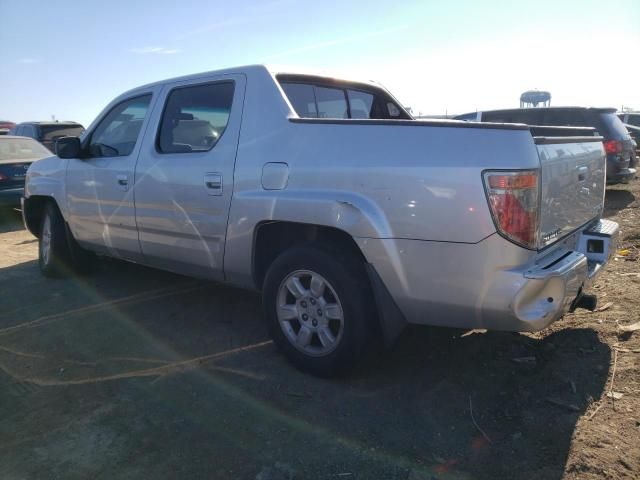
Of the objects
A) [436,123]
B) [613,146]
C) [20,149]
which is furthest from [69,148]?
[613,146]

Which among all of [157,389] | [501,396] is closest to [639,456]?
[501,396]

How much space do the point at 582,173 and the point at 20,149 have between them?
986 cm

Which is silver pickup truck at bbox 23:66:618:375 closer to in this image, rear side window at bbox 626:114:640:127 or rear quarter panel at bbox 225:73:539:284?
rear quarter panel at bbox 225:73:539:284

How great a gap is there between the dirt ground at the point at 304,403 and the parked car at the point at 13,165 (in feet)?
18.4

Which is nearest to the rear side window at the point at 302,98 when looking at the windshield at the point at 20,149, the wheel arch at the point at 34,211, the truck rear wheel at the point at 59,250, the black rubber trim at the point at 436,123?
the black rubber trim at the point at 436,123

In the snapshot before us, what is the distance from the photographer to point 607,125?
8.99m

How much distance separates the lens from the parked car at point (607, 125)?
29.1ft

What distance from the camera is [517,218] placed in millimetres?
2516

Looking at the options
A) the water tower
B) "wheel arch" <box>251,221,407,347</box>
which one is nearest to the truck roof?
"wheel arch" <box>251,221,407,347</box>

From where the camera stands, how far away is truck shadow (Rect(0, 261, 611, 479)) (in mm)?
2500

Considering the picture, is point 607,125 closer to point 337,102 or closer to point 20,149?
point 337,102

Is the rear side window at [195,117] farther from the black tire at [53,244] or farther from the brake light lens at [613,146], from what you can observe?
the brake light lens at [613,146]

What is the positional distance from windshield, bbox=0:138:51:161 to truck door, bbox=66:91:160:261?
537cm

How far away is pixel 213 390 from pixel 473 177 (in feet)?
6.53
